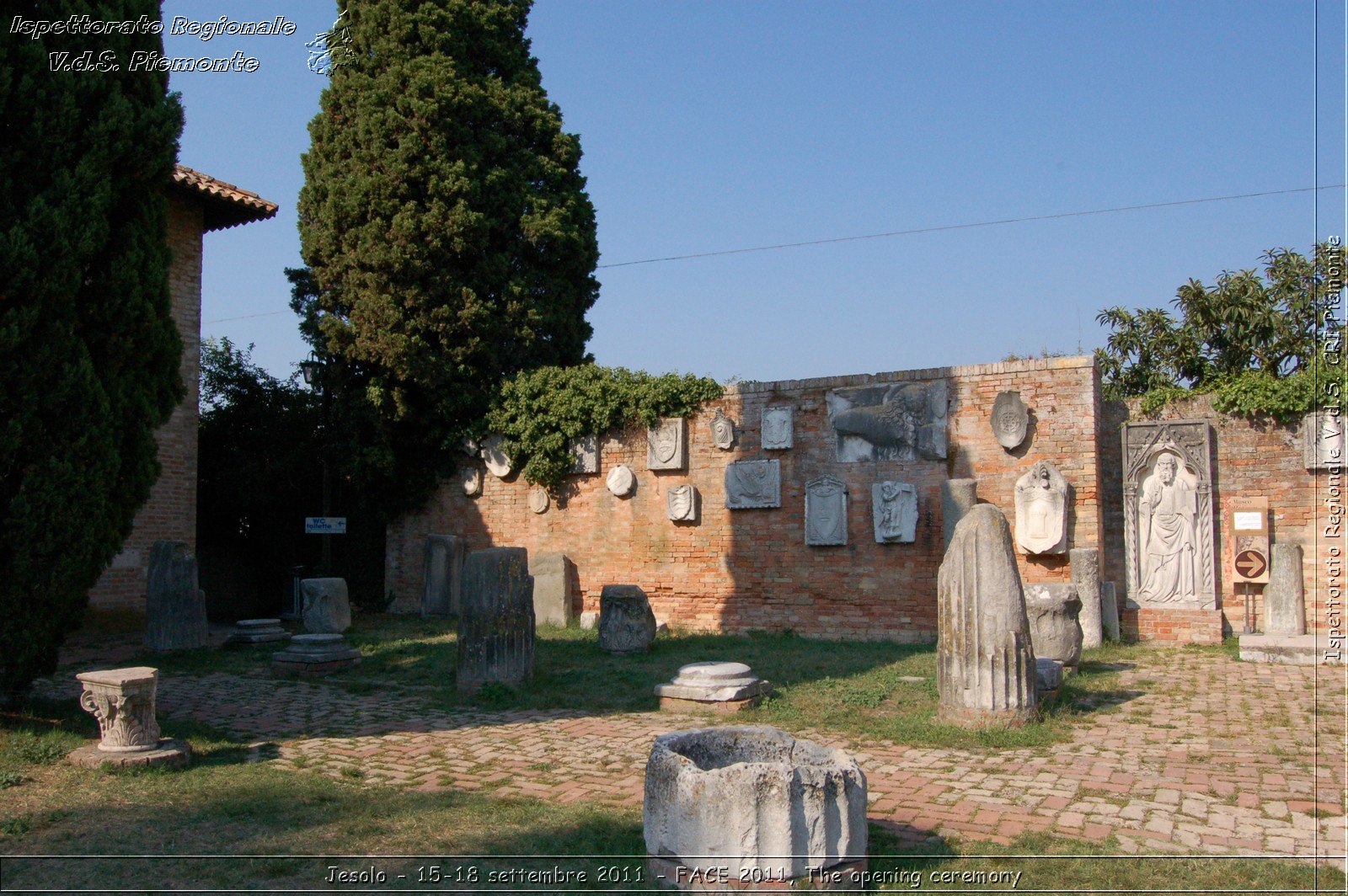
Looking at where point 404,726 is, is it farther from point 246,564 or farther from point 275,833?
point 246,564

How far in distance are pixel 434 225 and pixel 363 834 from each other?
468 inches

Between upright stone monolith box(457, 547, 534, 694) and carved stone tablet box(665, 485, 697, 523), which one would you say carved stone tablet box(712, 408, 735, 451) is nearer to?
carved stone tablet box(665, 485, 697, 523)

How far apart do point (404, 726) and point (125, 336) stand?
3720mm

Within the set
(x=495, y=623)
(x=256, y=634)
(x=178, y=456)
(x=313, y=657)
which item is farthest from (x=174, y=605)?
(x=495, y=623)

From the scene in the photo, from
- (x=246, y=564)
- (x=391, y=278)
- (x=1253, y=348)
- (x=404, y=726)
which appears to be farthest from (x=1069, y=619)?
(x=246, y=564)

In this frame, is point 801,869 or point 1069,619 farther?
point 1069,619

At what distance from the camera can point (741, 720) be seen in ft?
26.0

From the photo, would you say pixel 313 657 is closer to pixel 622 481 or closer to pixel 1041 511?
pixel 622 481

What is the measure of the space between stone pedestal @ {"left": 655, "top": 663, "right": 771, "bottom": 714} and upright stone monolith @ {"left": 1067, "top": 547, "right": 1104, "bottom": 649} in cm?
497

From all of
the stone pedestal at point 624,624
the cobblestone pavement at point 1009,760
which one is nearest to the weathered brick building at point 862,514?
the stone pedestal at point 624,624

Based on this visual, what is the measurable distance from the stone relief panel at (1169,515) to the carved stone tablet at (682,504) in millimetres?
5819

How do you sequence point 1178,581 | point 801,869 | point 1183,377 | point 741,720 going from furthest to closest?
1. point 1183,377
2. point 1178,581
3. point 741,720
4. point 801,869

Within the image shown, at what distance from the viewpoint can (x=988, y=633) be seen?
7035 mm

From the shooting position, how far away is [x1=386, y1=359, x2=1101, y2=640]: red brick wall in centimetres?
1221
